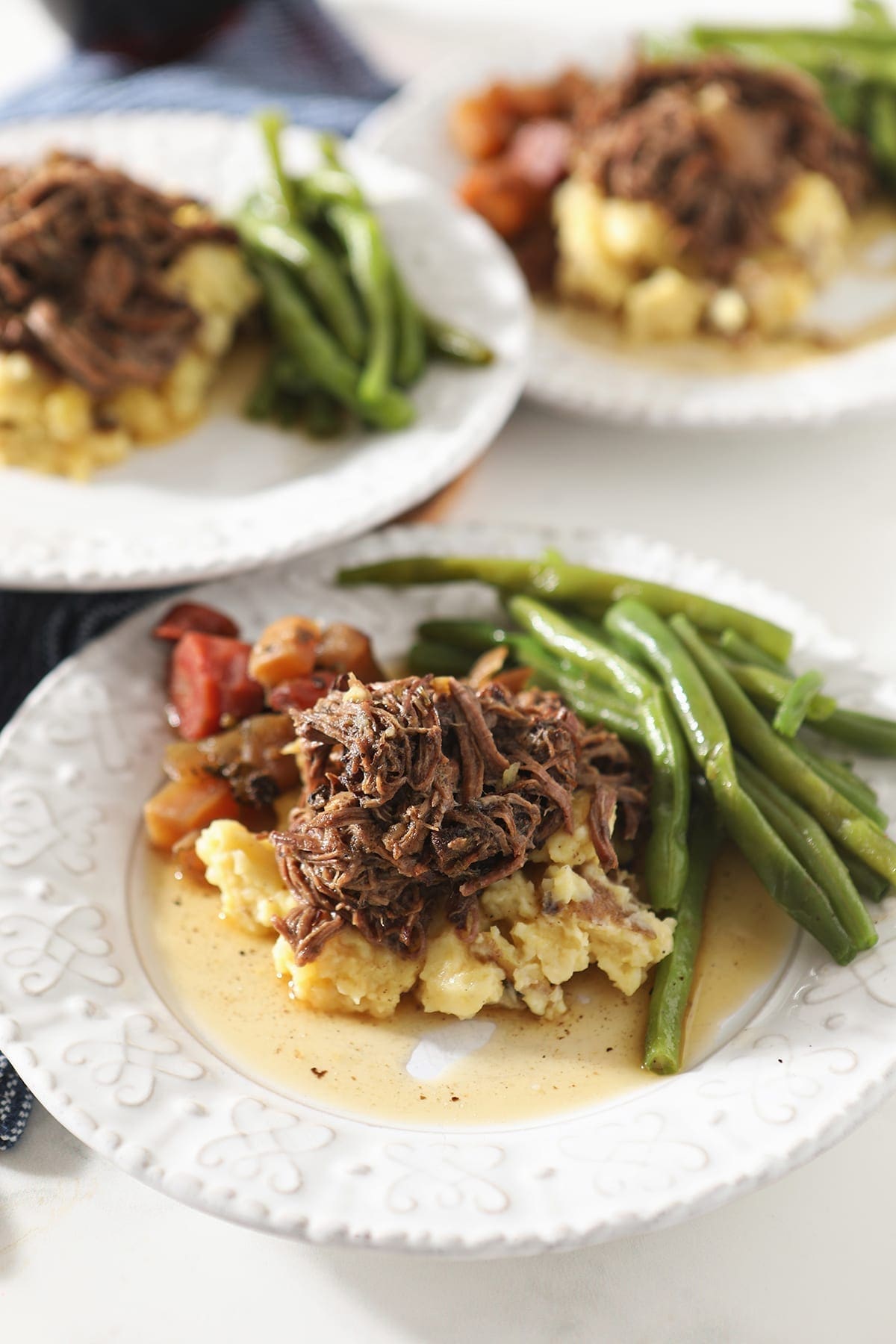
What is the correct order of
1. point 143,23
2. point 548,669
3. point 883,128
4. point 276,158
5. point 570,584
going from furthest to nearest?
point 143,23, point 883,128, point 276,158, point 570,584, point 548,669

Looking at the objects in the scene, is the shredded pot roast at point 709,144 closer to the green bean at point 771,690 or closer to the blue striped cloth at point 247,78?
the blue striped cloth at point 247,78

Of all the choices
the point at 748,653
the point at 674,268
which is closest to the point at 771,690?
the point at 748,653

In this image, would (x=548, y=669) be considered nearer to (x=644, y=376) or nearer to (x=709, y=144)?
(x=644, y=376)

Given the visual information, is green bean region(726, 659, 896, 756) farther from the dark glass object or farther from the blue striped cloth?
the dark glass object

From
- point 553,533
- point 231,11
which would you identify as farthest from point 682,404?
point 231,11

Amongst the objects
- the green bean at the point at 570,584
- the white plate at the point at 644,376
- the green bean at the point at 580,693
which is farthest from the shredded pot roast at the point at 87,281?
the green bean at the point at 580,693

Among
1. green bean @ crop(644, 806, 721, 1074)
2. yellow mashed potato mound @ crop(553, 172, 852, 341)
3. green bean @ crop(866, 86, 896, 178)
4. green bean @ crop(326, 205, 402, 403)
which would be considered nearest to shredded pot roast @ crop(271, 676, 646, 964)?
green bean @ crop(644, 806, 721, 1074)
